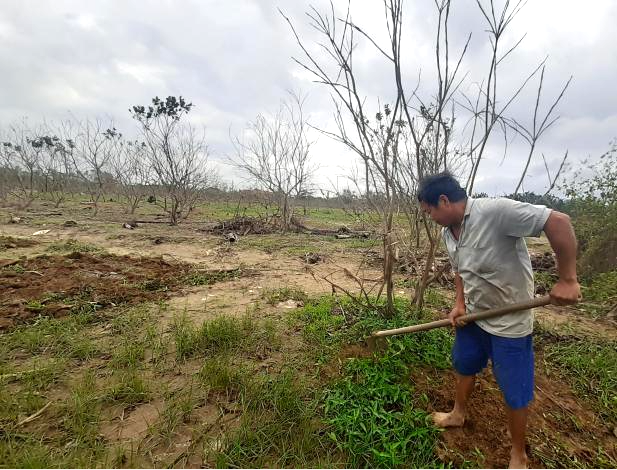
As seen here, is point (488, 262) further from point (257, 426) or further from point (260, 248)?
point (260, 248)

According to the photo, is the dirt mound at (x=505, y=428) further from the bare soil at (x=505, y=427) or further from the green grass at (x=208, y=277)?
the green grass at (x=208, y=277)

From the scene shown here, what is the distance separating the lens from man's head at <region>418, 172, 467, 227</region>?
66.6 inches

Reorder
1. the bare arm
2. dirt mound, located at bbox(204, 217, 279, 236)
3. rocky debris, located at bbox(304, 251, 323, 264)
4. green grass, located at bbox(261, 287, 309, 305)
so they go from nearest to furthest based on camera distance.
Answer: the bare arm
green grass, located at bbox(261, 287, 309, 305)
rocky debris, located at bbox(304, 251, 323, 264)
dirt mound, located at bbox(204, 217, 279, 236)

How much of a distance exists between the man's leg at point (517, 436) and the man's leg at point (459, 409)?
0.28 m

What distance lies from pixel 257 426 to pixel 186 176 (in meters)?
12.4

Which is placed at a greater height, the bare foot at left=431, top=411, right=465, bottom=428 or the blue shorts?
the blue shorts

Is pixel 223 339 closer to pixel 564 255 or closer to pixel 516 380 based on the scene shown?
pixel 516 380

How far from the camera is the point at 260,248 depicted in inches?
302

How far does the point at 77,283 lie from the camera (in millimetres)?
4168

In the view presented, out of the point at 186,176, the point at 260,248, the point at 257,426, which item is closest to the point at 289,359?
the point at 257,426

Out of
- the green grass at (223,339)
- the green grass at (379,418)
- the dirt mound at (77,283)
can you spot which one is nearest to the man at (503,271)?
the green grass at (379,418)

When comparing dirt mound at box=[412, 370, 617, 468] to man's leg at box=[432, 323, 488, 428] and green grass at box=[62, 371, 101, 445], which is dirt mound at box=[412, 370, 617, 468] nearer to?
man's leg at box=[432, 323, 488, 428]

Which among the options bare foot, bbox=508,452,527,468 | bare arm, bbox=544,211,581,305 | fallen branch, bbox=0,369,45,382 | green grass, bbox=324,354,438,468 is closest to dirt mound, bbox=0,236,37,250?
fallen branch, bbox=0,369,45,382

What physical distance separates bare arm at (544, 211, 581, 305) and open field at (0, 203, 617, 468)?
99 centimetres
